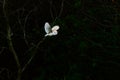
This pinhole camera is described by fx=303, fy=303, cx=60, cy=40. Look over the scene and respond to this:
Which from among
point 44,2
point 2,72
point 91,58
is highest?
point 44,2

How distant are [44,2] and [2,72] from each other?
0.83m

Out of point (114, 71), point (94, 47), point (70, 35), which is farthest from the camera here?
point (70, 35)

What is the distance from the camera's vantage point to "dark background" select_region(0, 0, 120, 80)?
216 cm

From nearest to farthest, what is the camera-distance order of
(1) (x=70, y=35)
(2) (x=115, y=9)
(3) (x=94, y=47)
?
(3) (x=94, y=47) → (1) (x=70, y=35) → (2) (x=115, y=9)

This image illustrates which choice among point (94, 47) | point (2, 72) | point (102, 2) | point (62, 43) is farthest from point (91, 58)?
point (102, 2)

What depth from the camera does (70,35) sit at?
2.52 m

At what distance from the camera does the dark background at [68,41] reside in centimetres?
216

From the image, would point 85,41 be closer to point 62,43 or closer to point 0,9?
point 62,43

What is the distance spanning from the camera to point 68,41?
7.78ft

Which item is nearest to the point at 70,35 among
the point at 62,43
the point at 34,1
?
the point at 62,43

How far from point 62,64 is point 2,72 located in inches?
19.1

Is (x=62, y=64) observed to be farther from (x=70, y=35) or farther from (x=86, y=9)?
(x=86, y=9)

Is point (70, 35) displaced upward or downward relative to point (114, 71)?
upward

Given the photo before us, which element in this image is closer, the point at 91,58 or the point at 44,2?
the point at 91,58
